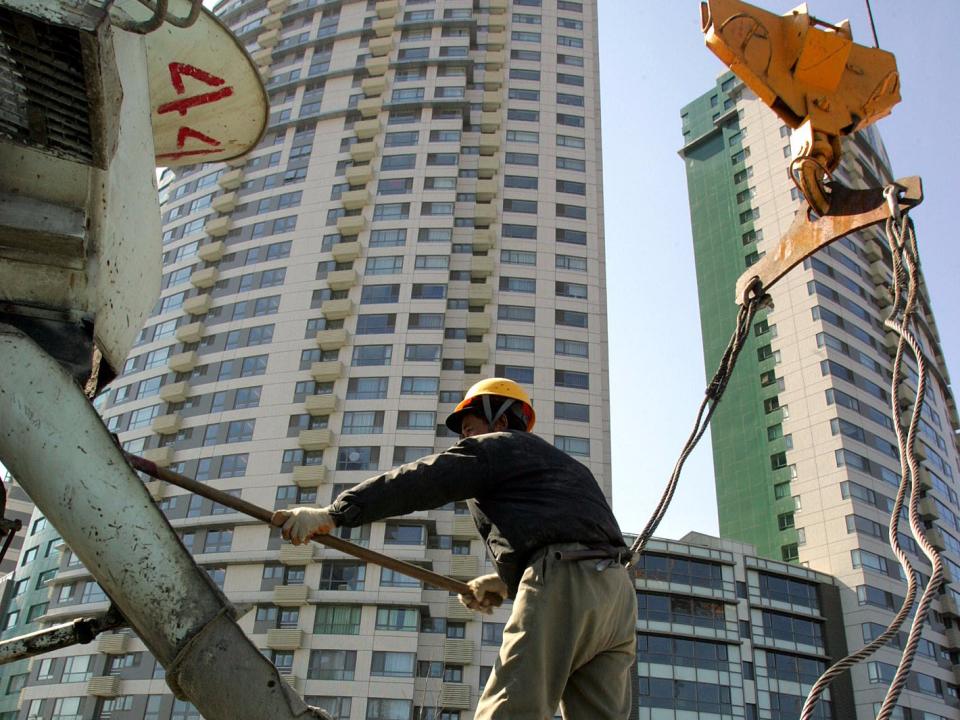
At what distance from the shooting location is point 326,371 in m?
47.5

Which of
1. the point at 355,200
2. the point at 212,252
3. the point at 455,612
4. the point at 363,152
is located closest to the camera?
the point at 455,612

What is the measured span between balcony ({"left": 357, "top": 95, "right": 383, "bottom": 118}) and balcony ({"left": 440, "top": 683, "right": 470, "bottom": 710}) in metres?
38.4

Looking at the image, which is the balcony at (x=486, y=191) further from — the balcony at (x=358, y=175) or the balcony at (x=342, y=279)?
the balcony at (x=342, y=279)

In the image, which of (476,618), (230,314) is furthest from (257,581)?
(230,314)

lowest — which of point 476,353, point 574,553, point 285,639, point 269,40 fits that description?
point 574,553

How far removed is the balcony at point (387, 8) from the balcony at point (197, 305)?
26.2 meters

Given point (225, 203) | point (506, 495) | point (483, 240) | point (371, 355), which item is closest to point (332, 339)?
point (371, 355)

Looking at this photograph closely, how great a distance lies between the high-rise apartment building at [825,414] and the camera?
47.8m

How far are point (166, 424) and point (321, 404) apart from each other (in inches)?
383

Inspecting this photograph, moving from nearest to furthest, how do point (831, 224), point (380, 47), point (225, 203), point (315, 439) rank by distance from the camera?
1. point (831, 224)
2. point (315, 439)
3. point (225, 203)
4. point (380, 47)

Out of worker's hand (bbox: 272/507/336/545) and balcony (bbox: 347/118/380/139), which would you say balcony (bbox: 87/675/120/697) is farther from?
worker's hand (bbox: 272/507/336/545)

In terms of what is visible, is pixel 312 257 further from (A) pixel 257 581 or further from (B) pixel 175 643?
(B) pixel 175 643

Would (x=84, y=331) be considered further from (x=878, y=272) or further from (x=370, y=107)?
(x=878, y=272)

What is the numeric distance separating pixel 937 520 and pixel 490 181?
120 feet
